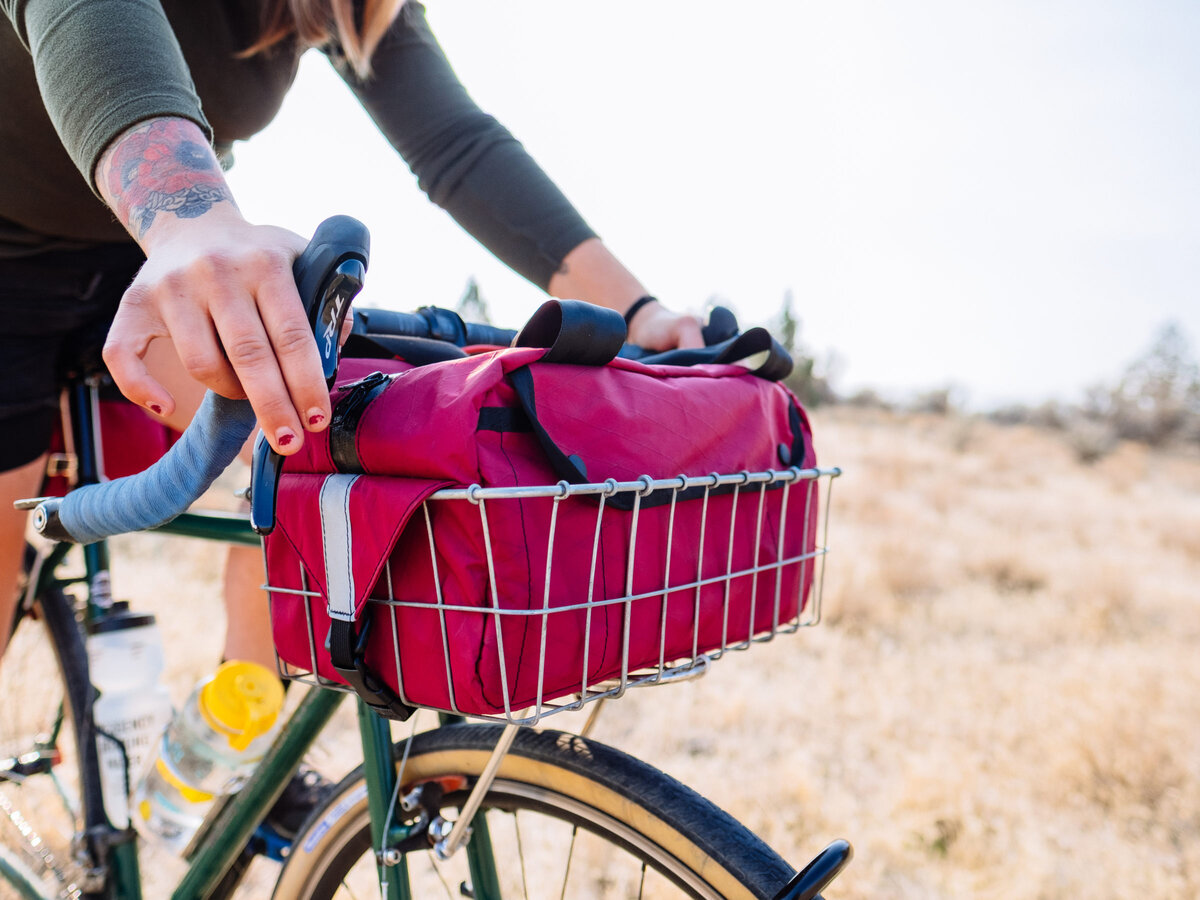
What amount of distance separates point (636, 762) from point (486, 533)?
0.49m

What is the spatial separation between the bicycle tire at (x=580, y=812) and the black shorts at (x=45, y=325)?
2.72 ft

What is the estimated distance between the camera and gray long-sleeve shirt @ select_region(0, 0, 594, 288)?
698 mm

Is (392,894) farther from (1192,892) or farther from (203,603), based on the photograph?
(203,603)

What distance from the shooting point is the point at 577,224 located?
1.40 meters

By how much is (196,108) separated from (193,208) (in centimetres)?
16

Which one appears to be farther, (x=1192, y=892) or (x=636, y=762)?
(x=1192, y=892)

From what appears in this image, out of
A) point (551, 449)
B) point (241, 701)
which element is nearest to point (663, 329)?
point (551, 449)

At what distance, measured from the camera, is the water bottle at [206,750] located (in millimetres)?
1350

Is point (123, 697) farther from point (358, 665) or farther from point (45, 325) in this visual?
point (358, 665)

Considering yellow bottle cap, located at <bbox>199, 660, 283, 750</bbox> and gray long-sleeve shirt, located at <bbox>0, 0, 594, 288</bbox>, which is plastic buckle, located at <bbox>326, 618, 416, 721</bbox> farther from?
yellow bottle cap, located at <bbox>199, 660, 283, 750</bbox>

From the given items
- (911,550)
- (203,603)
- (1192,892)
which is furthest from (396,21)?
(911,550)

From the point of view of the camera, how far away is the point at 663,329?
4.29 feet

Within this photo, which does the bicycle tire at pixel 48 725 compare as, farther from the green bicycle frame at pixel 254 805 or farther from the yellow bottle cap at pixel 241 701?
the yellow bottle cap at pixel 241 701

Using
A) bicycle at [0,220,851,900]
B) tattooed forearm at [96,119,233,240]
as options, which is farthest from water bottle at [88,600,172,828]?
tattooed forearm at [96,119,233,240]
